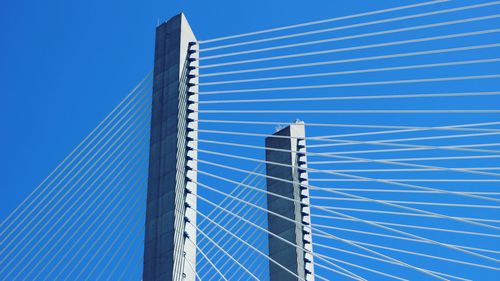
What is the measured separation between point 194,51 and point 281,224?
11.9 ft

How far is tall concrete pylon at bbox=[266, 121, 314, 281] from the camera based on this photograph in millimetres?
14827

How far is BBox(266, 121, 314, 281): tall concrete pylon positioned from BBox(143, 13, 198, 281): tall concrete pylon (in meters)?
2.30

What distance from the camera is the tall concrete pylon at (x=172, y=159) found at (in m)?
11.6

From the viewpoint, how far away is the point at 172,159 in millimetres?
12156

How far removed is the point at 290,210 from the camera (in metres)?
15.2

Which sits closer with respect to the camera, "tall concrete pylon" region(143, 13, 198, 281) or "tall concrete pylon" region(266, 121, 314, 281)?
"tall concrete pylon" region(143, 13, 198, 281)

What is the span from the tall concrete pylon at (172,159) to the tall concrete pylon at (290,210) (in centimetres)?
230

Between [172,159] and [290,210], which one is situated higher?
[290,210]

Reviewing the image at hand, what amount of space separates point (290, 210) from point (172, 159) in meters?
3.66

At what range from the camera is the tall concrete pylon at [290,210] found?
48.6 ft

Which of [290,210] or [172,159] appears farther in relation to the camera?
[290,210]

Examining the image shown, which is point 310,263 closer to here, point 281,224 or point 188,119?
point 281,224

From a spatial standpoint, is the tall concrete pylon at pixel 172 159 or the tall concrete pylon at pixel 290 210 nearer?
the tall concrete pylon at pixel 172 159

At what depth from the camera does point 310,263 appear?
48.8 feet
